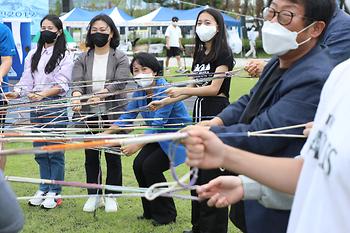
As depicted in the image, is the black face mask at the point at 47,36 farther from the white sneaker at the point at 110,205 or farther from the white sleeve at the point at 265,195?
the white sleeve at the point at 265,195

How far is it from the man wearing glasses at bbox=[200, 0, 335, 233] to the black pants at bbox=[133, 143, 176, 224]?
2095 mm

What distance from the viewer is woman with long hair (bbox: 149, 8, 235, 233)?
3.86 metres

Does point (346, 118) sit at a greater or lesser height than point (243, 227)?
greater

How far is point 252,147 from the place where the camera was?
1.99m

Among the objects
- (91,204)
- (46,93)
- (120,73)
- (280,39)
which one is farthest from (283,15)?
(91,204)

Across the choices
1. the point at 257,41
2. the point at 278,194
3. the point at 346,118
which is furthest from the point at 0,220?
the point at 257,41

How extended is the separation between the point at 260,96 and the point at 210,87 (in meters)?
1.71

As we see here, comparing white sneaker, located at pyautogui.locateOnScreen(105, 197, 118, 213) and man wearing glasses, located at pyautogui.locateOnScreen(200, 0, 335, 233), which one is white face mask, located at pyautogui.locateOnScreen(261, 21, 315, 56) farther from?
white sneaker, located at pyautogui.locateOnScreen(105, 197, 118, 213)

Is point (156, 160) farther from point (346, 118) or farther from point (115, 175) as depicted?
point (346, 118)

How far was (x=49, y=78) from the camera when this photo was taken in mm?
4801

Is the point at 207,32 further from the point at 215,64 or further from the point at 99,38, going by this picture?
the point at 99,38

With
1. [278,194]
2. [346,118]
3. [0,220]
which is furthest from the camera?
[278,194]

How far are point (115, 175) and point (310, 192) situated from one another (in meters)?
3.65

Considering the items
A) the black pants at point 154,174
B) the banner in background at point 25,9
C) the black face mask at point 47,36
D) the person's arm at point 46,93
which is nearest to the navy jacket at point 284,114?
the black pants at point 154,174
